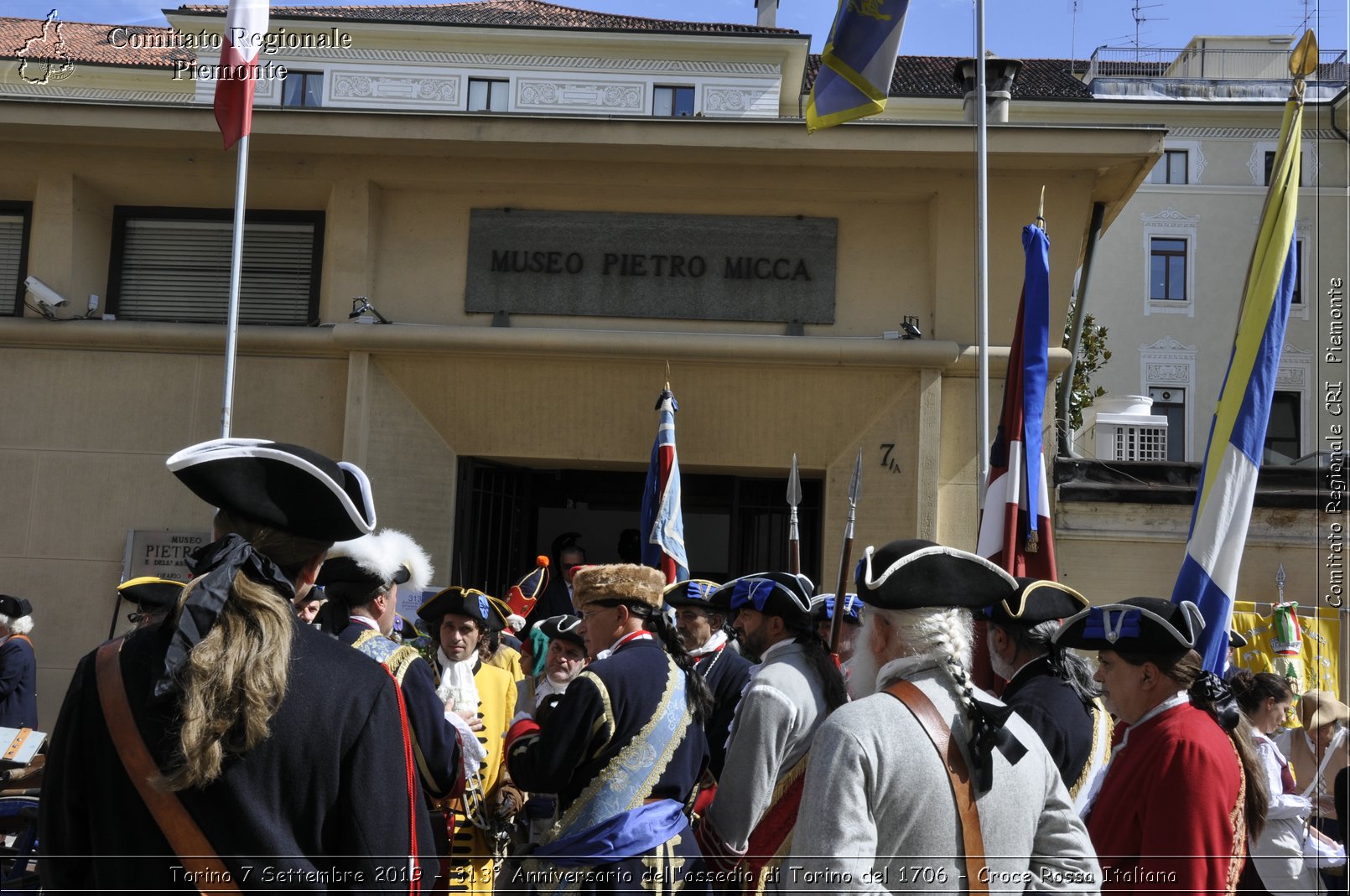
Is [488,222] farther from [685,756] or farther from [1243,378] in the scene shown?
[685,756]

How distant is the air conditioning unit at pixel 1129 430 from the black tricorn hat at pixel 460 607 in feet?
38.3

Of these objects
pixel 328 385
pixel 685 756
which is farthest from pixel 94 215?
pixel 685 756

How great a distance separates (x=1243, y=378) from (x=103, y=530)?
10485 mm

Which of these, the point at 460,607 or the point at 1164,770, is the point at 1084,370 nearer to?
the point at 460,607

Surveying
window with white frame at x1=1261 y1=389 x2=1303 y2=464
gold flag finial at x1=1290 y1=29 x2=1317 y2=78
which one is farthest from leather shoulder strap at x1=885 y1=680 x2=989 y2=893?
window with white frame at x1=1261 y1=389 x2=1303 y2=464

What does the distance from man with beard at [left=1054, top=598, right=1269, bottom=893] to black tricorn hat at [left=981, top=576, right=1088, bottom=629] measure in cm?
42

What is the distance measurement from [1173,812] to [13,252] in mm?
12990

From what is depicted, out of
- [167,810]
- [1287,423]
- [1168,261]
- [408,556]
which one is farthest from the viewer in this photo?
[1168,261]

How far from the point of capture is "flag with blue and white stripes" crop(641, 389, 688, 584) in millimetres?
9766

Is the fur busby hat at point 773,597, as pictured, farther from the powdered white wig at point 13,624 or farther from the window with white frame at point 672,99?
the window with white frame at point 672,99

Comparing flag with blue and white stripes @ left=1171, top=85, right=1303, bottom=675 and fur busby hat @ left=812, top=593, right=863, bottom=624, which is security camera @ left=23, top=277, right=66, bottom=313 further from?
flag with blue and white stripes @ left=1171, top=85, right=1303, bottom=675

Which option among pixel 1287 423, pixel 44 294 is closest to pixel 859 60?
pixel 44 294

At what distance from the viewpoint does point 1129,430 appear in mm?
17906

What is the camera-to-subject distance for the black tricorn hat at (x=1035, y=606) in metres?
4.55
